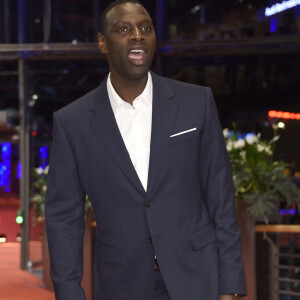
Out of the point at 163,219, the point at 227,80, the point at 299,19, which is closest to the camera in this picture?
the point at 163,219

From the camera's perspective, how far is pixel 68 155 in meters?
1.93

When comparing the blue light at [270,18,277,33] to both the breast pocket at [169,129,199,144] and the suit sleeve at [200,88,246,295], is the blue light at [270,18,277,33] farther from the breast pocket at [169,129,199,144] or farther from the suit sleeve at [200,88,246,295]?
the breast pocket at [169,129,199,144]

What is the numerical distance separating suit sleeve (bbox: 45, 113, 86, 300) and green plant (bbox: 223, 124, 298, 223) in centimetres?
282

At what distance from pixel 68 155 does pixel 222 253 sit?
52cm

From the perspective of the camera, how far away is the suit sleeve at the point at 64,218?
1920 millimetres

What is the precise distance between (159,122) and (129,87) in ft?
0.44

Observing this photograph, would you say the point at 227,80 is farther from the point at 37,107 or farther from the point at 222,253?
the point at 222,253

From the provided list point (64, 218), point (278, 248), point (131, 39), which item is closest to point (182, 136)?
point (131, 39)

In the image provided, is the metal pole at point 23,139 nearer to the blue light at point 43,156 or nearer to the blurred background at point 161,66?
the blurred background at point 161,66

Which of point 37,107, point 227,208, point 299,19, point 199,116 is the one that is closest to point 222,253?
point 227,208

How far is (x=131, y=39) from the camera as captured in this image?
1.82m

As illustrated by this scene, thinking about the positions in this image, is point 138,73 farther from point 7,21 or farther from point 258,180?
point 7,21

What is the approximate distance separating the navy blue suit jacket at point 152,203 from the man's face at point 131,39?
0.44 feet

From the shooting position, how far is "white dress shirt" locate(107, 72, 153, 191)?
187 cm
